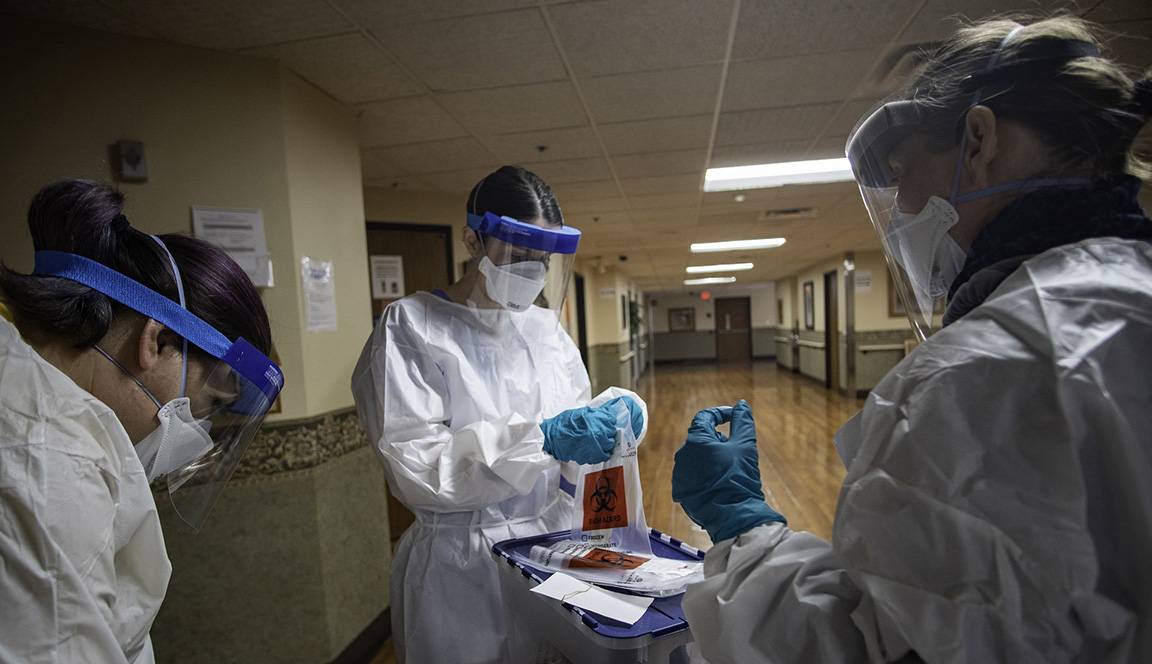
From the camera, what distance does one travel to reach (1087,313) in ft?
1.83

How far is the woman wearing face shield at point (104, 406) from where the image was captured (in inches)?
22.4

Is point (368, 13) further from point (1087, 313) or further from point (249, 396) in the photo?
point (1087, 313)

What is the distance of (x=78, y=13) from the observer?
181 cm

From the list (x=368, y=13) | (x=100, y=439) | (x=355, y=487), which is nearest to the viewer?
(x=100, y=439)

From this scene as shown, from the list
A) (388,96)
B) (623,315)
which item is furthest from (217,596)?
(623,315)

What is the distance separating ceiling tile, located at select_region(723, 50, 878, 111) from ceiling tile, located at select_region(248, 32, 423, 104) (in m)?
1.46

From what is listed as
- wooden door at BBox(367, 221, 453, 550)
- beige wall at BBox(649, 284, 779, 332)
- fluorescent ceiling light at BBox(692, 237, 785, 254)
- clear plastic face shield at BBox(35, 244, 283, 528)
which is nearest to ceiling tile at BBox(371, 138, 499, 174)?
wooden door at BBox(367, 221, 453, 550)

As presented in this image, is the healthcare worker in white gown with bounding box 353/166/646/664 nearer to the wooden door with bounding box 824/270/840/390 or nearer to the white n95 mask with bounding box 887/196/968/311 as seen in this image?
the white n95 mask with bounding box 887/196/968/311

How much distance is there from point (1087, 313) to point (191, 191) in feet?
8.25

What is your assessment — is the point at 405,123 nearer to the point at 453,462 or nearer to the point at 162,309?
the point at 453,462

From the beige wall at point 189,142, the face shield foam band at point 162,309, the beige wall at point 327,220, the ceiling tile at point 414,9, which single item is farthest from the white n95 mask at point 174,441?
the ceiling tile at point 414,9

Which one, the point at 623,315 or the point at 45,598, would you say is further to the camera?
the point at 623,315

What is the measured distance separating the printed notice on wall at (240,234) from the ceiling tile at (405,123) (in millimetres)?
827

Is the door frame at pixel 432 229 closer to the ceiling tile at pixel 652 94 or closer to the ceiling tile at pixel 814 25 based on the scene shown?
the ceiling tile at pixel 652 94
